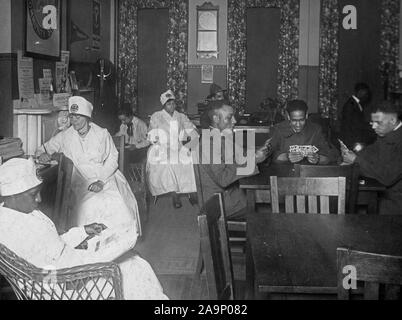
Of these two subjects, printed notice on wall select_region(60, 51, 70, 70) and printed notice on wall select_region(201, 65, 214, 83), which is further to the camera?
printed notice on wall select_region(201, 65, 214, 83)

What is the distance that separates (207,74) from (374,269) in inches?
295

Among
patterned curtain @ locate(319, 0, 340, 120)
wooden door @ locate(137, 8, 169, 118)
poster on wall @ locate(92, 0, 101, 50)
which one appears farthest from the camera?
wooden door @ locate(137, 8, 169, 118)

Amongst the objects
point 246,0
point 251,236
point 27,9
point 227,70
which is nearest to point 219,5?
point 246,0

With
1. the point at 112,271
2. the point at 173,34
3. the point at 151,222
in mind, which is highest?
the point at 173,34

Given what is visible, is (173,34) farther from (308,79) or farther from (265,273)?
(265,273)

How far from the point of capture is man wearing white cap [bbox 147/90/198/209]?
5.73 meters

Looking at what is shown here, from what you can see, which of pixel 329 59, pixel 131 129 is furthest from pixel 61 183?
pixel 329 59

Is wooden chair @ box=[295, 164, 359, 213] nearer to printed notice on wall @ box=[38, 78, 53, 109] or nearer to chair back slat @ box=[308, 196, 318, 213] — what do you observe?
chair back slat @ box=[308, 196, 318, 213]

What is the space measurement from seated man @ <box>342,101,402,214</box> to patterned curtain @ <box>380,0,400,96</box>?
5.24 m

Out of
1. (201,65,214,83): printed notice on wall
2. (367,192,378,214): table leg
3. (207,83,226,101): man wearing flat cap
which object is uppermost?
(201,65,214,83): printed notice on wall

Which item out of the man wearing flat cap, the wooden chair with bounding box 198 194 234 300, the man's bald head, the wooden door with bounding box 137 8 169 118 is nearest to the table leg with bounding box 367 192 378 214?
the man's bald head
